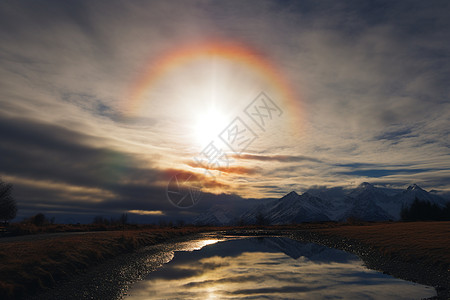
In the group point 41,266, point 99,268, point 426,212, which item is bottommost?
point 99,268

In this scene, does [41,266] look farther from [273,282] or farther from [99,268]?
[273,282]

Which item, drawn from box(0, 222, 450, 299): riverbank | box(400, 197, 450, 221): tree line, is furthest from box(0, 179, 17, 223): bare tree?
box(400, 197, 450, 221): tree line

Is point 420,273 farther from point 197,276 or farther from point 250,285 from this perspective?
→ point 197,276

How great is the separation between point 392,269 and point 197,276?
18653 mm

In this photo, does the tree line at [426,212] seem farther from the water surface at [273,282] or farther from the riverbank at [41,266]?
the riverbank at [41,266]

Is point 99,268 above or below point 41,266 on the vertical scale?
below

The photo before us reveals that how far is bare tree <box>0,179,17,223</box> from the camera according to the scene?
95.0 meters

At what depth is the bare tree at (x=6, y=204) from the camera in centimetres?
9500

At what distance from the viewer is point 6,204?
96.2 meters

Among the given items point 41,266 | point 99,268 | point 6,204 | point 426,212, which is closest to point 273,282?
point 99,268

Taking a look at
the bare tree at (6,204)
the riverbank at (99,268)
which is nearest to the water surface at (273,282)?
the riverbank at (99,268)

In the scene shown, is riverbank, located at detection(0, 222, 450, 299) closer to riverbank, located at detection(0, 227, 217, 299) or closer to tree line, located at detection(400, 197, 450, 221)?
riverbank, located at detection(0, 227, 217, 299)

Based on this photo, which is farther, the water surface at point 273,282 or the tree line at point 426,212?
the tree line at point 426,212

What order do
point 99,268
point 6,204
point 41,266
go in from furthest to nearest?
point 6,204 → point 99,268 → point 41,266
